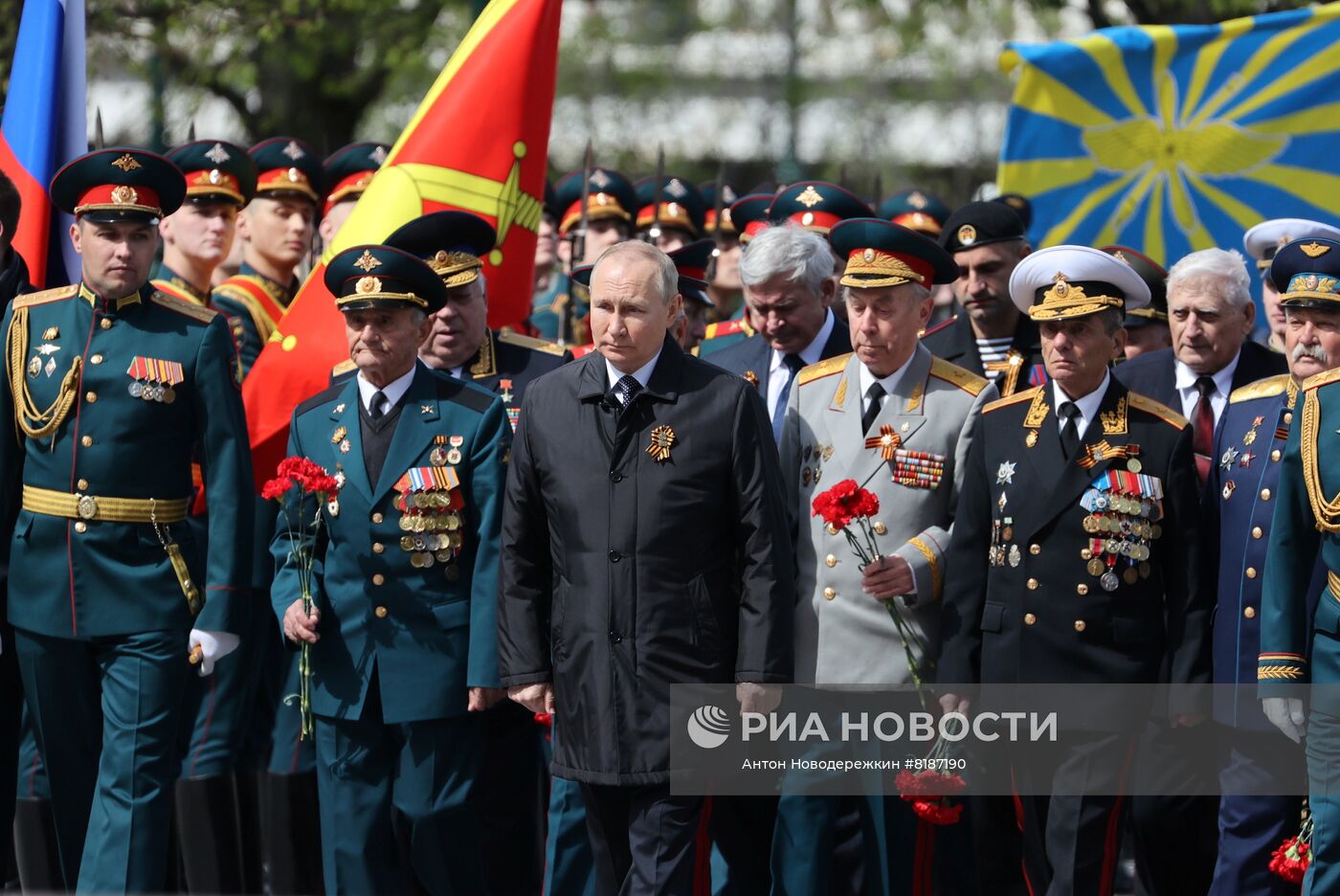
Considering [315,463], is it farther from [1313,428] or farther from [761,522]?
[1313,428]

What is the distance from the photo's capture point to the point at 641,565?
6.23 metres

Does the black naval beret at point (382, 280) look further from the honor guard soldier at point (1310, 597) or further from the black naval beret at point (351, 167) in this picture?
the black naval beret at point (351, 167)

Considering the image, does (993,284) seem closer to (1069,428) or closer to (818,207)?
(818,207)

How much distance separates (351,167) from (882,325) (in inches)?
167

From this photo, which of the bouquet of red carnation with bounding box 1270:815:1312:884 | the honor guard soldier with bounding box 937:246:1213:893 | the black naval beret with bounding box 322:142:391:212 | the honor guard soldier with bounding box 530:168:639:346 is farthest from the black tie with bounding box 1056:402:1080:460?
the black naval beret with bounding box 322:142:391:212

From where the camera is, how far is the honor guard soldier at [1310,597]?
6.25 meters

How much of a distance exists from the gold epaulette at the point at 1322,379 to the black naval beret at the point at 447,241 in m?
3.02

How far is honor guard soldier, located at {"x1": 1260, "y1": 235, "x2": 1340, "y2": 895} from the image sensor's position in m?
6.25

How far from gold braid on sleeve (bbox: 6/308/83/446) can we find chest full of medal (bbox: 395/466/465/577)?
3.92 ft

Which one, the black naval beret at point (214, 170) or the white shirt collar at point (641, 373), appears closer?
the white shirt collar at point (641, 373)

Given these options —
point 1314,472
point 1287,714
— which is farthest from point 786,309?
point 1287,714

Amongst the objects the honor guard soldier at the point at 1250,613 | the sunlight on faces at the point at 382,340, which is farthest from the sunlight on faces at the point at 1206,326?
the sunlight on faces at the point at 382,340

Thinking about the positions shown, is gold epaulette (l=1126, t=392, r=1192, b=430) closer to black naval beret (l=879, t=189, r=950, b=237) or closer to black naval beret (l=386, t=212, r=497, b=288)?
black naval beret (l=386, t=212, r=497, b=288)

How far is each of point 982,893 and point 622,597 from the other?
207cm
